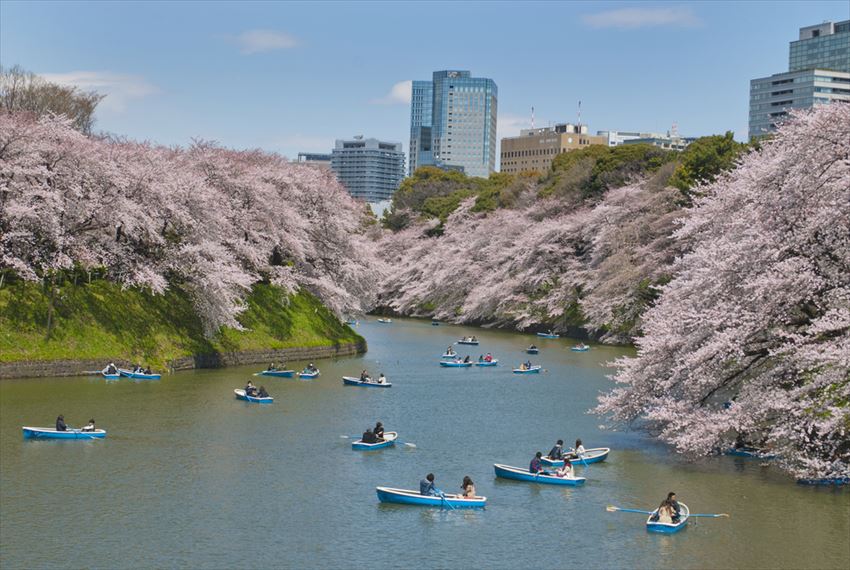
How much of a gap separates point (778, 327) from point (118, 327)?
34.7 m

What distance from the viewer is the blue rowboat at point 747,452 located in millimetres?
33531

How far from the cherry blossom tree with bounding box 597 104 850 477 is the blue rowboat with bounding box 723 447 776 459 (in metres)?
0.35

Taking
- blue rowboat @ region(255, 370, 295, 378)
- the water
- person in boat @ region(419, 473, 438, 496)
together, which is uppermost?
blue rowboat @ region(255, 370, 295, 378)

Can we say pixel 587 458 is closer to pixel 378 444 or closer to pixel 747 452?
pixel 747 452

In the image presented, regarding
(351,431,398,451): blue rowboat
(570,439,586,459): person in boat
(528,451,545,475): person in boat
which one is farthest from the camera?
(351,431,398,451): blue rowboat

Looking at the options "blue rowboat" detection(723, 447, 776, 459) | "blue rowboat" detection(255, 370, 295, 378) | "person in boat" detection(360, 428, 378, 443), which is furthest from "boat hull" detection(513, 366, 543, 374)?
"blue rowboat" detection(723, 447, 776, 459)

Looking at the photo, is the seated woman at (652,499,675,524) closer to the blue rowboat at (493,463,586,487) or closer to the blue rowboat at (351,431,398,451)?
the blue rowboat at (493,463,586,487)

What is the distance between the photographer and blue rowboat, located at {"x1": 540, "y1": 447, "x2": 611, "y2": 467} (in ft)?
108

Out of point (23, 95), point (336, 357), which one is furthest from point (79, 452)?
point (23, 95)

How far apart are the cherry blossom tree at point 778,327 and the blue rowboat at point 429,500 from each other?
294 inches

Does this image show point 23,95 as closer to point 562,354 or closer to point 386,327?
point 386,327

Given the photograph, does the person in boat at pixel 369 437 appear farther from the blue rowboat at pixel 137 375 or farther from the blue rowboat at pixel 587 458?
the blue rowboat at pixel 137 375

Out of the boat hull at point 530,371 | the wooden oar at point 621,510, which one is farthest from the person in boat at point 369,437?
the boat hull at point 530,371

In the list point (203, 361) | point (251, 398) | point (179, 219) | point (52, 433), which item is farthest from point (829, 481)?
point (179, 219)
